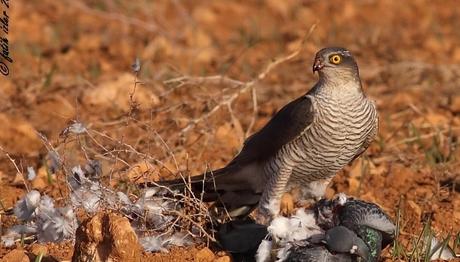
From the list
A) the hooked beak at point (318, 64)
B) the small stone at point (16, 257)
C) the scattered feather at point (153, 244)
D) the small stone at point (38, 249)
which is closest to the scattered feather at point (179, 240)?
the scattered feather at point (153, 244)

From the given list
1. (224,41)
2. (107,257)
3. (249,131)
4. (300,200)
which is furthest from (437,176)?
(224,41)

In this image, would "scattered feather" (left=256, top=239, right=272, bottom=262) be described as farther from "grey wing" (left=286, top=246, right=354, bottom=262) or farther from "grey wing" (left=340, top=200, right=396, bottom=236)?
"grey wing" (left=340, top=200, right=396, bottom=236)

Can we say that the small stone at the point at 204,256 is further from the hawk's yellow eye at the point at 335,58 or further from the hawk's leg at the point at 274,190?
the hawk's yellow eye at the point at 335,58

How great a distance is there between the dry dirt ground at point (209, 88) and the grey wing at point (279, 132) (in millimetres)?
436

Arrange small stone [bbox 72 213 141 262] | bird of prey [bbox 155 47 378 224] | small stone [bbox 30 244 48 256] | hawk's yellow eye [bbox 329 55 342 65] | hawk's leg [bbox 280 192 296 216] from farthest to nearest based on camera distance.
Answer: hawk's leg [bbox 280 192 296 216] → hawk's yellow eye [bbox 329 55 342 65] → bird of prey [bbox 155 47 378 224] → small stone [bbox 30 244 48 256] → small stone [bbox 72 213 141 262]

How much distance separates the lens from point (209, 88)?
8.16 metres

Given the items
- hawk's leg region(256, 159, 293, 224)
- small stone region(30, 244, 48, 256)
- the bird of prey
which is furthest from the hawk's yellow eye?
small stone region(30, 244, 48, 256)

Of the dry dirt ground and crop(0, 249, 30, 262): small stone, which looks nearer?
crop(0, 249, 30, 262): small stone

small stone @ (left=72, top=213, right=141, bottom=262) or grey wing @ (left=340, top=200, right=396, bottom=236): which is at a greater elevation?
grey wing @ (left=340, top=200, right=396, bottom=236)

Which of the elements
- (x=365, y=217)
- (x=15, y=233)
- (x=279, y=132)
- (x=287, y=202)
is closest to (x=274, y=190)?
(x=279, y=132)

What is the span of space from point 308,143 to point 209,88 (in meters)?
2.85

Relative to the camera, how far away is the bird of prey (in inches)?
211

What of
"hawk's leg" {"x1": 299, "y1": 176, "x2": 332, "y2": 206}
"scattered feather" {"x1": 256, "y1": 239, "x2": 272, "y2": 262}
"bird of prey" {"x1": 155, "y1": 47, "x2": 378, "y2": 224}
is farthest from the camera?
"hawk's leg" {"x1": 299, "y1": 176, "x2": 332, "y2": 206}

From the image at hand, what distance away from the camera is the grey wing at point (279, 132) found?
5371mm
